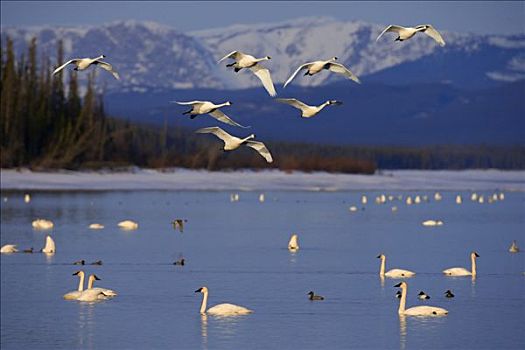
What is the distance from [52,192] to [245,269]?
30.7m

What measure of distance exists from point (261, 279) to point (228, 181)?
4277cm

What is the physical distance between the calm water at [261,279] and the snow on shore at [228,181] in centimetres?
1168

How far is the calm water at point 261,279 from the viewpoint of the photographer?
21938 mm

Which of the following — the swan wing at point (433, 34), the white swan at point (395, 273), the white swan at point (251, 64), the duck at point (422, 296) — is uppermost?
the swan wing at point (433, 34)

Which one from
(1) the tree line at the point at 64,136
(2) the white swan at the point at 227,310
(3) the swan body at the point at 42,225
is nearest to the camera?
(2) the white swan at the point at 227,310

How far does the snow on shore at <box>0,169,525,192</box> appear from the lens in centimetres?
6212

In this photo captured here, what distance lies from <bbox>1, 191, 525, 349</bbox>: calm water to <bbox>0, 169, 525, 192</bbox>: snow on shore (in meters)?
11.7

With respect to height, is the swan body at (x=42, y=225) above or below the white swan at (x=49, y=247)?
above

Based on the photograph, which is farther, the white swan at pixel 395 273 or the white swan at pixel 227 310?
the white swan at pixel 395 273

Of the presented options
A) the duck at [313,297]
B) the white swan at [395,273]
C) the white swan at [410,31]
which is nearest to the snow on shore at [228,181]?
the white swan at [395,273]


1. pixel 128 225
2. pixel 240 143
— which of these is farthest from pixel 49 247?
pixel 240 143

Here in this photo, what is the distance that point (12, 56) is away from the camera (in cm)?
6756

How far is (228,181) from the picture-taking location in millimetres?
71000

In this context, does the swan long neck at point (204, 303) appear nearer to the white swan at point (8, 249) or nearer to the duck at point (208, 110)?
the duck at point (208, 110)
